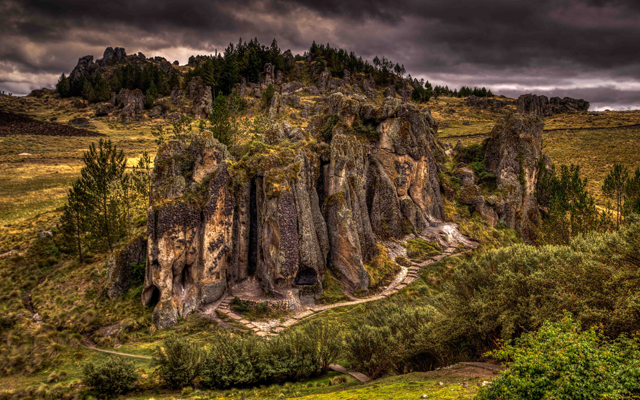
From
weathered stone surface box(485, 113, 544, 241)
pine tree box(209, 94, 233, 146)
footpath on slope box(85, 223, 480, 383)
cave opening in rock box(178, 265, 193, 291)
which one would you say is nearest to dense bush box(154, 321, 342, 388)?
footpath on slope box(85, 223, 480, 383)

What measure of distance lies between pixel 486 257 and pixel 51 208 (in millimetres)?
72341

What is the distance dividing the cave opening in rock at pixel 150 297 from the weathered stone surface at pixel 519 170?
53.5 metres

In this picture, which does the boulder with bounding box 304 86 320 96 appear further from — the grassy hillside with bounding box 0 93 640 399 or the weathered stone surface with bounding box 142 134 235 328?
the weathered stone surface with bounding box 142 134 235 328

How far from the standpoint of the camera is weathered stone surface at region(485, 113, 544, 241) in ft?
184

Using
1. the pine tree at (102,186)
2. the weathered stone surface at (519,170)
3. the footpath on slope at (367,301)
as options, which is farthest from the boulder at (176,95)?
the weathered stone surface at (519,170)

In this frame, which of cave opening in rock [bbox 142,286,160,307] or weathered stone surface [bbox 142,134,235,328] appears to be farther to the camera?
cave opening in rock [bbox 142,286,160,307]

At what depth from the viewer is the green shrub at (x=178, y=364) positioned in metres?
22.2

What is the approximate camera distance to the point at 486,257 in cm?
2519

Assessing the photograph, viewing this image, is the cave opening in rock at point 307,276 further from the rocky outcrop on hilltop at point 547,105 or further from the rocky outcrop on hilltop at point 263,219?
the rocky outcrop on hilltop at point 547,105

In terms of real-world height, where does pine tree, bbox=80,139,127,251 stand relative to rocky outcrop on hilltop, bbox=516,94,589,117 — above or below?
below

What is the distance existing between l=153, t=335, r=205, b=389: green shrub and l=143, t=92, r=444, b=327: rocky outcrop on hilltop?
777 cm

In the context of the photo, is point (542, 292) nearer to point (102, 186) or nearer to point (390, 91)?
point (102, 186)

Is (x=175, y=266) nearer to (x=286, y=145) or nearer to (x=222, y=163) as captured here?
(x=222, y=163)

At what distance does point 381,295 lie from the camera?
3722 cm
